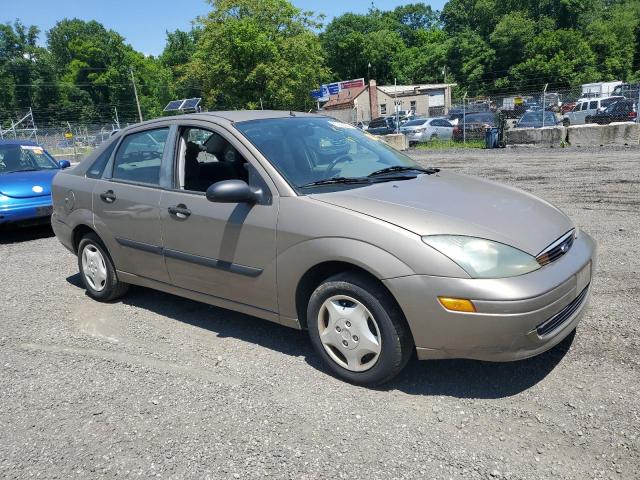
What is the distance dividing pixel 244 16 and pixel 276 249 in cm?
3781

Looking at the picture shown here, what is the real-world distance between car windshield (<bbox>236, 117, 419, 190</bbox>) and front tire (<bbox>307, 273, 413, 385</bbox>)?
30.1 inches

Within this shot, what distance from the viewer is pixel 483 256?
9.14 ft

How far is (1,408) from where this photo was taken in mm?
3254

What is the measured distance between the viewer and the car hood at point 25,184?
26.0ft

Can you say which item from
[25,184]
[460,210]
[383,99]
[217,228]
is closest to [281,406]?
[217,228]

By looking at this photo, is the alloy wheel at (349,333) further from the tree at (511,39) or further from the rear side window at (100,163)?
the tree at (511,39)

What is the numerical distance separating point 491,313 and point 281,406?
1.32m

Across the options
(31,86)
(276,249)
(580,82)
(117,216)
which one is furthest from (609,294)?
(31,86)

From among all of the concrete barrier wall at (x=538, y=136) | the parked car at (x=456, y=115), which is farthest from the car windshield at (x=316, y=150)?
the parked car at (x=456, y=115)

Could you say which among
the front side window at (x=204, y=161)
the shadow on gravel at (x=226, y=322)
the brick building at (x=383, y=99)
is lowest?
the shadow on gravel at (x=226, y=322)

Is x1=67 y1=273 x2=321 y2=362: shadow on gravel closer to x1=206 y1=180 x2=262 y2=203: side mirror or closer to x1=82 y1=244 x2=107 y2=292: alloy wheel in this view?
x1=82 y1=244 x2=107 y2=292: alloy wheel

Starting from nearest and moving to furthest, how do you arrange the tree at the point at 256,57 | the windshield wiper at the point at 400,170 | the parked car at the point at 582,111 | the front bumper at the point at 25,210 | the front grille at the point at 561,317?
the front grille at the point at 561,317 < the windshield wiper at the point at 400,170 < the front bumper at the point at 25,210 < the parked car at the point at 582,111 < the tree at the point at 256,57

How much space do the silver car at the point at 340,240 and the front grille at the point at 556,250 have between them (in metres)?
0.01

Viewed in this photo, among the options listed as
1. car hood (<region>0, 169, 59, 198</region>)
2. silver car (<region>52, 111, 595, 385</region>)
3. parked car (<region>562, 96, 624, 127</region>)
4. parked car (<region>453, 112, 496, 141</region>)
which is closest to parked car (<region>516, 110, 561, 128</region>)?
parked car (<region>453, 112, 496, 141</region>)
